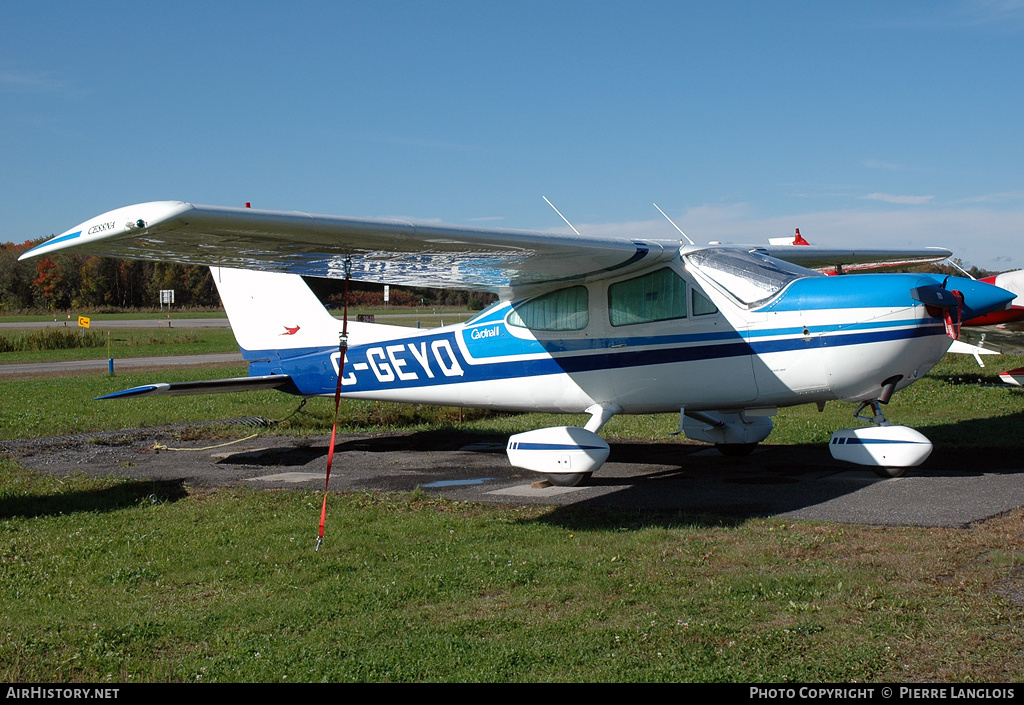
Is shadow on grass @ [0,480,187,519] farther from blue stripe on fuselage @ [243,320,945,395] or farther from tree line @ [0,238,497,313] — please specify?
tree line @ [0,238,497,313]

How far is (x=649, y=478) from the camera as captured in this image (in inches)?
333

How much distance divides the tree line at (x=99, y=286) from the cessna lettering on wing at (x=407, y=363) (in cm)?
5537

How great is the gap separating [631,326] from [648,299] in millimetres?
331

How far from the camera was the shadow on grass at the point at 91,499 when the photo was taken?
286 inches

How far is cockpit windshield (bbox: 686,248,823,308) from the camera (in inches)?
301

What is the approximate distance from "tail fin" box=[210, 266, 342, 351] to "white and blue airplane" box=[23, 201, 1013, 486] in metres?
1.54

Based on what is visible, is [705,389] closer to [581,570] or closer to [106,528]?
[581,570]

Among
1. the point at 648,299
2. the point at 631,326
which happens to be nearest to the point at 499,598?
the point at 631,326

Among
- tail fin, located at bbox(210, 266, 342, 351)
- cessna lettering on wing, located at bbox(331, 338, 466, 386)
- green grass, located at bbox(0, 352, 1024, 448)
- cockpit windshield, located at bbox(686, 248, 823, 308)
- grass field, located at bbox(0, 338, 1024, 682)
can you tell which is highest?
cockpit windshield, located at bbox(686, 248, 823, 308)

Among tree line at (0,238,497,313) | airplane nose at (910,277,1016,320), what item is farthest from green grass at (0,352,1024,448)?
tree line at (0,238,497,313)

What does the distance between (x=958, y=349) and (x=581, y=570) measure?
1555 centimetres

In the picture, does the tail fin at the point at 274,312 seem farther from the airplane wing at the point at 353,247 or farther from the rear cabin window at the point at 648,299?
the rear cabin window at the point at 648,299

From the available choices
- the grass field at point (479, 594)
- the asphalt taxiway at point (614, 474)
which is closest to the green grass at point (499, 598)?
the grass field at point (479, 594)

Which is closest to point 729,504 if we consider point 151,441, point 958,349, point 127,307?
point 151,441
